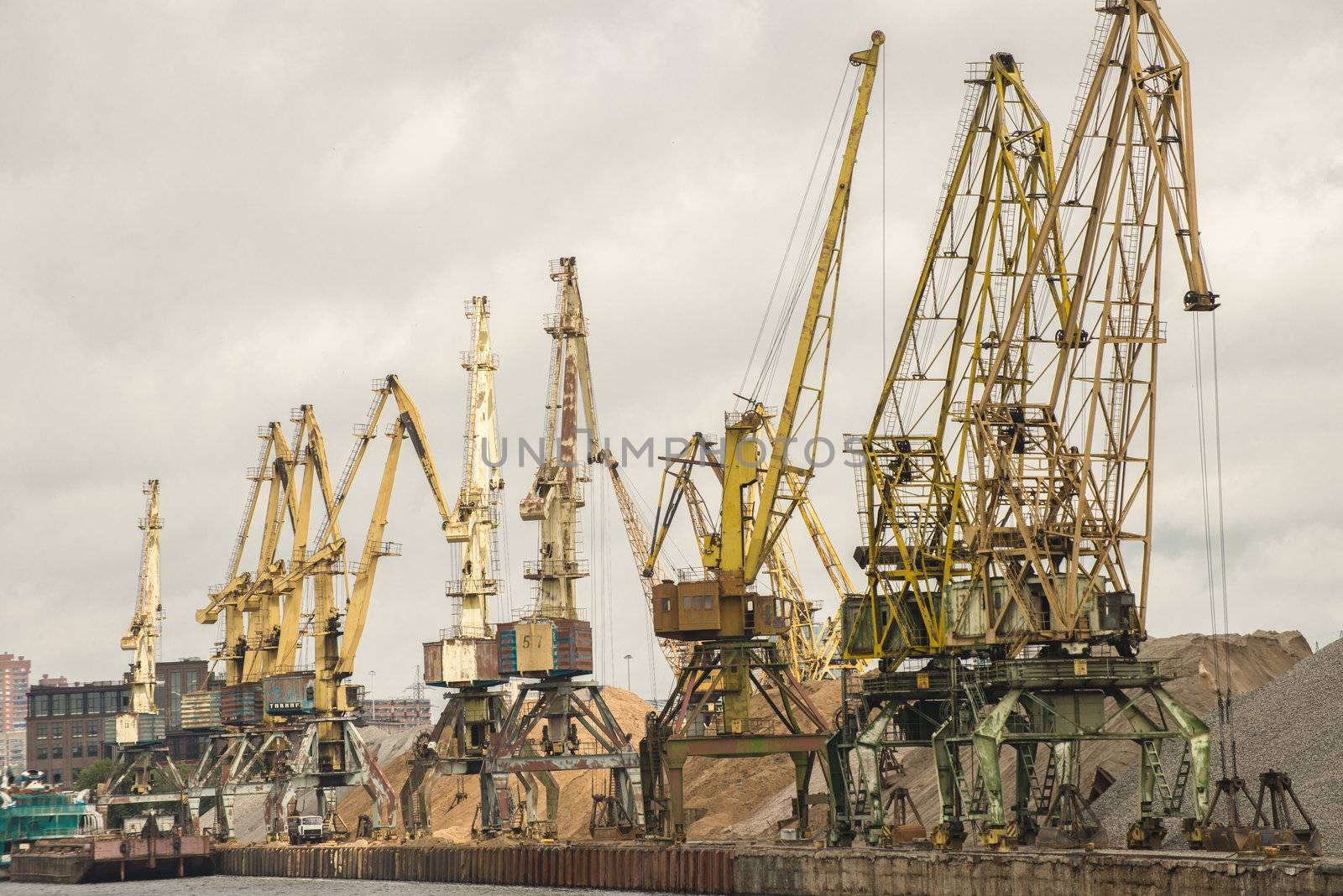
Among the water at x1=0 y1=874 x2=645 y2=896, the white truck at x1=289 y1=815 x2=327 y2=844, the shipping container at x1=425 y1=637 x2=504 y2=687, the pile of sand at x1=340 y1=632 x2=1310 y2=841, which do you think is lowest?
the water at x1=0 y1=874 x2=645 y2=896

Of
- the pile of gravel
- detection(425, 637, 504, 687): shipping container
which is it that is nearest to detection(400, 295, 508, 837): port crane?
detection(425, 637, 504, 687): shipping container

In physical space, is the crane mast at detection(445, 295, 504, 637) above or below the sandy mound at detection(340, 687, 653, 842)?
above

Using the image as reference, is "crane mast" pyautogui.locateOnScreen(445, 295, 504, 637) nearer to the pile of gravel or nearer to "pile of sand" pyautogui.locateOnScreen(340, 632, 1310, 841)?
"pile of sand" pyautogui.locateOnScreen(340, 632, 1310, 841)

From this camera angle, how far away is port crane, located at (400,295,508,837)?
101 m

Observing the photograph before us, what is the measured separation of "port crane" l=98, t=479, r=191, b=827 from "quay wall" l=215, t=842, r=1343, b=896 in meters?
32.3

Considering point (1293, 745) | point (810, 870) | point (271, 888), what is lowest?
point (271, 888)

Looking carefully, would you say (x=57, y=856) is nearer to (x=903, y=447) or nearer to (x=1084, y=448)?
(x=903, y=447)

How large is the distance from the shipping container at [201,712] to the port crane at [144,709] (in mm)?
6155

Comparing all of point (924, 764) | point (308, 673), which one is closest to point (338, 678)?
point (308, 673)

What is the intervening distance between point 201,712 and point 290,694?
45.6 ft

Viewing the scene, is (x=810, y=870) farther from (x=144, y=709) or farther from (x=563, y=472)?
(x=144, y=709)

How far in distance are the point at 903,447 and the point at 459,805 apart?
72.7 m

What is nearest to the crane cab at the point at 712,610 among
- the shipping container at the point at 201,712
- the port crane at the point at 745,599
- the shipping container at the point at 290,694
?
the port crane at the point at 745,599

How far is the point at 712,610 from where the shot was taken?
7756cm
